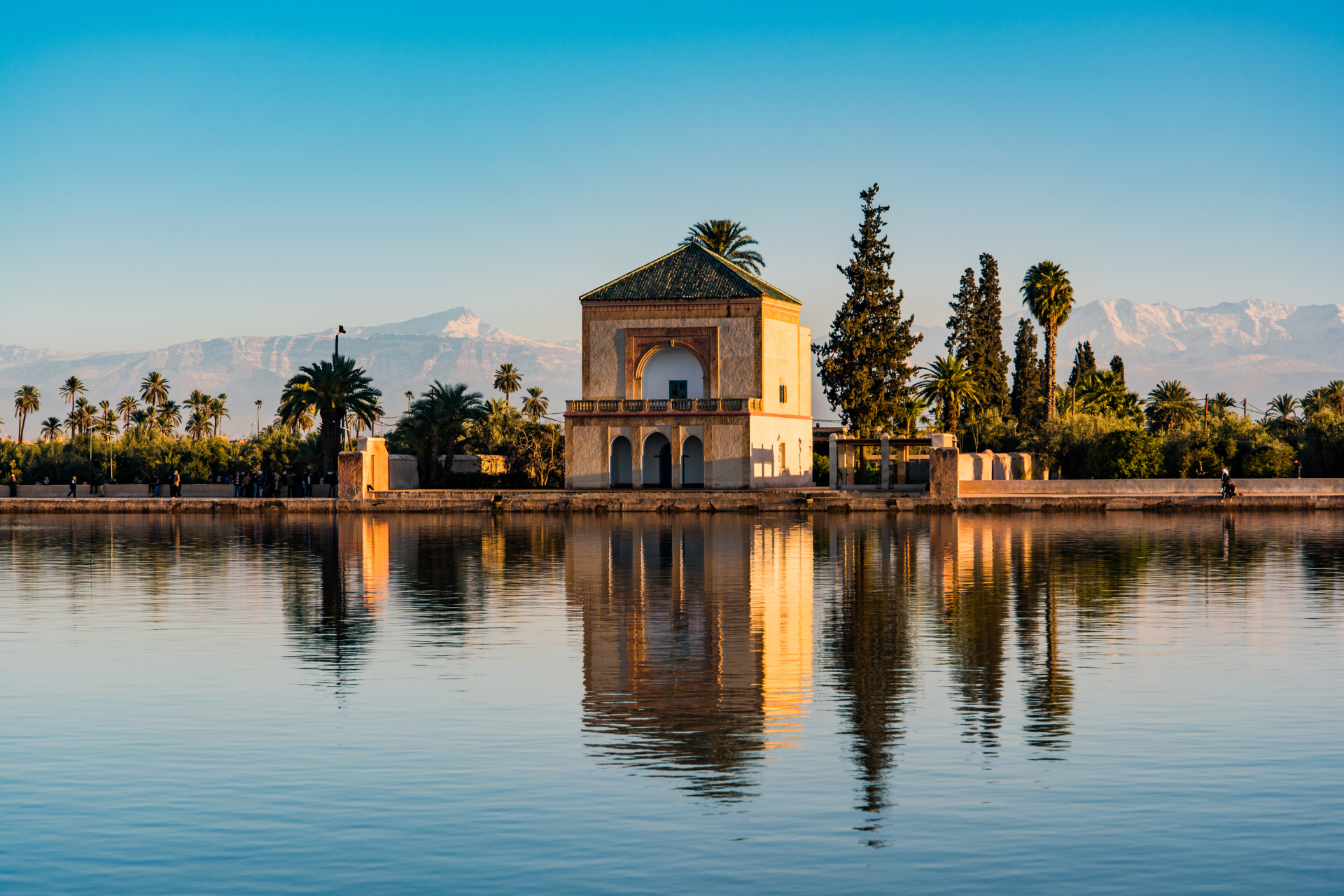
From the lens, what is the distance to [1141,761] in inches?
339

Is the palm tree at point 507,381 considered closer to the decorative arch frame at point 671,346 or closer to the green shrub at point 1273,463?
the decorative arch frame at point 671,346

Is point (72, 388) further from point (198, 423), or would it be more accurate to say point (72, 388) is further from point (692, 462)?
point (692, 462)

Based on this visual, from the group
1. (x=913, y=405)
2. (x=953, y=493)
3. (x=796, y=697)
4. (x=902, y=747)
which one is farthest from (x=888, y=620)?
(x=913, y=405)

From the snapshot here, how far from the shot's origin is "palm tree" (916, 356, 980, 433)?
62.2 meters

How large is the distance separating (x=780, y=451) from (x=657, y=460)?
4828 millimetres

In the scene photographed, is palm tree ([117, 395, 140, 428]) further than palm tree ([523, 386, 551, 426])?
Yes

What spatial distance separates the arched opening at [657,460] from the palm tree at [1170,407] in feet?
153

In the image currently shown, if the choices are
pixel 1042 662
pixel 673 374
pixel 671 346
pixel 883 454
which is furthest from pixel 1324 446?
pixel 1042 662

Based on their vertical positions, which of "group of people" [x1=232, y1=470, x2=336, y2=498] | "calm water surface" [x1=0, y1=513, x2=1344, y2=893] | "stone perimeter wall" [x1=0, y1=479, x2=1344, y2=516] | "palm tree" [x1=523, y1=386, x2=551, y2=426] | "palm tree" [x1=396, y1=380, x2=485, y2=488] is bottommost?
"calm water surface" [x1=0, y1=513, x2=1344, y2=893]

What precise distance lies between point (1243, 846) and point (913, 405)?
55911 mm

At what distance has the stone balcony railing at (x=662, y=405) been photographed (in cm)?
4983

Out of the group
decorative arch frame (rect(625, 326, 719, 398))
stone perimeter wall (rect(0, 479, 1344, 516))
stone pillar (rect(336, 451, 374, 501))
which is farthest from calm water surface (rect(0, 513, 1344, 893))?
decorative arch frame (rect(625, 326, 719, 398))

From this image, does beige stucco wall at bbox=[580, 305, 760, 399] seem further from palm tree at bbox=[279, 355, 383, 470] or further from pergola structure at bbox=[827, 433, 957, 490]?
palm tree at bbox=[279, 355, 383, 470]

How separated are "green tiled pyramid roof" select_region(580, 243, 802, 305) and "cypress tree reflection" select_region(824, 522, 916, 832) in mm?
27541
